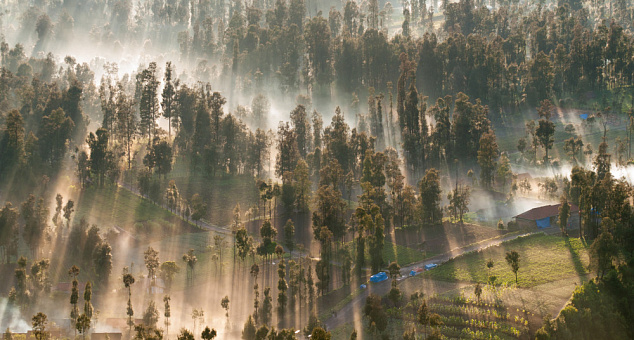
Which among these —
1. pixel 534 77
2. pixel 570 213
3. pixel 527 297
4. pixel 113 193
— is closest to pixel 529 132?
pixel 534 77

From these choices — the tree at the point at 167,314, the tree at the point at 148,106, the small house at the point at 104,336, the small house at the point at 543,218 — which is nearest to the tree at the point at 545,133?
the small house at the point at 543,218

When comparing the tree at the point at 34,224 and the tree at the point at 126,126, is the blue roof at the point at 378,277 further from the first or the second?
the tree at the point at 126,126

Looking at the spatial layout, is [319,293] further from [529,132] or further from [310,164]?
[529,132]

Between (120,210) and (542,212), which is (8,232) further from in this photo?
(542,212)

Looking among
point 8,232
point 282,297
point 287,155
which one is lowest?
point 282,297

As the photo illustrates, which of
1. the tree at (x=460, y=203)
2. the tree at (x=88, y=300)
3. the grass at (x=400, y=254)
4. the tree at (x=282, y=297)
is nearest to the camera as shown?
the tree at (x=88, y=300)

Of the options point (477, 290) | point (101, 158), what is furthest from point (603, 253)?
point (101, 158)
